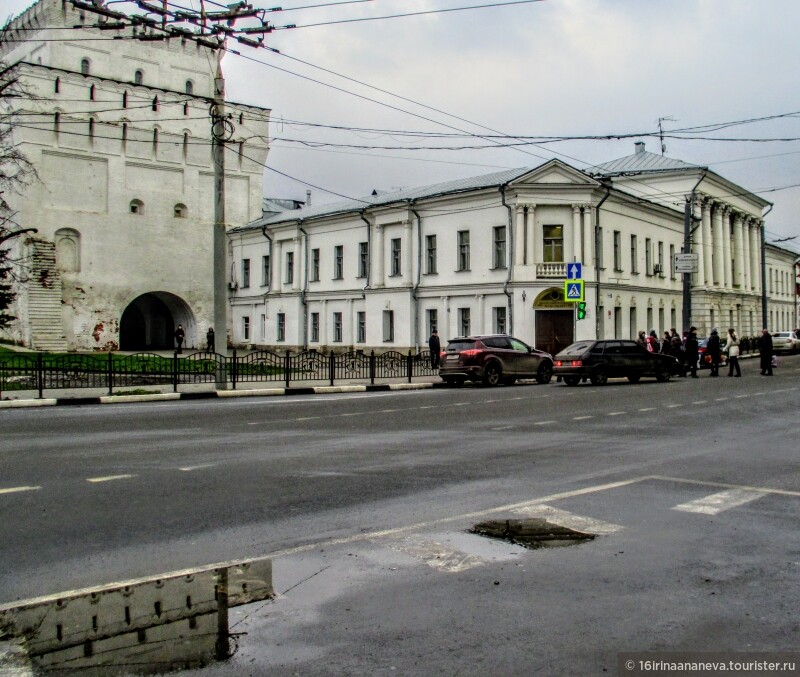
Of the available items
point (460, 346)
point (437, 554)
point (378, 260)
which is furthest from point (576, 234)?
point (437, 554)

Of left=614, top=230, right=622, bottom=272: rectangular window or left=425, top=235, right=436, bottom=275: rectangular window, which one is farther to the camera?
left=425, top=235, right=436, bottom=275: rectangular window

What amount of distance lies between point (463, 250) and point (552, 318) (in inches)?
250

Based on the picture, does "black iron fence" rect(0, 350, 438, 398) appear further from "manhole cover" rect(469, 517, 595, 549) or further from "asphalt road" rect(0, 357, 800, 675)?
"manhole cover" rect(469, 517, 595, 549)

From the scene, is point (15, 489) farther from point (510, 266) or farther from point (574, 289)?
point (510, 266)

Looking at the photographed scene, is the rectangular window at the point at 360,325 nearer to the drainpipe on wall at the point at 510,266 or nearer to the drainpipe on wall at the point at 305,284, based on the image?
the drainpipe on wall at the point at 305,284

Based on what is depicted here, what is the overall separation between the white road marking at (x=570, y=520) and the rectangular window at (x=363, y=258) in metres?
40.9

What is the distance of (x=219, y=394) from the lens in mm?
23312

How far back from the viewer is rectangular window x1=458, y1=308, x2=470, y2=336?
138 feet

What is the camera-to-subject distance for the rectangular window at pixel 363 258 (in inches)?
1885

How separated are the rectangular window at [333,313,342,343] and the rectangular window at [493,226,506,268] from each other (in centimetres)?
1266

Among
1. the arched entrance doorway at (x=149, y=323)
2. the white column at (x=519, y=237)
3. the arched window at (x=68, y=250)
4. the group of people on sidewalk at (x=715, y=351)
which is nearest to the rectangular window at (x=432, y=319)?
the white column at (x=519, y=237)

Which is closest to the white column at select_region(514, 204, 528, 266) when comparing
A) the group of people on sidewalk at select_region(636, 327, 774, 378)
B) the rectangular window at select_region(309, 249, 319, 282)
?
the group of people on sidewalk at select_region(636, 327, 774, 378)

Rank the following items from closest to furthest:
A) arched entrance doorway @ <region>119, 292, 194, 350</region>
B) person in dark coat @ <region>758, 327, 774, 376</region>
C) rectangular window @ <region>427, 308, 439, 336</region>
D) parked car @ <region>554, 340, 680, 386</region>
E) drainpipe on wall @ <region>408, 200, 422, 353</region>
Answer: parked car @ <region>554, 340, 680, 386</region>
person in dark coat @ <region>758, 327, 774, 376</region>
rectangular window @ <region>427, 308, 439, 336</region>
drainpipe on wall @ <region>408, 200, 422, 353</region>
arched entrance doorway @ <region>119, 292, 194, 350</region>

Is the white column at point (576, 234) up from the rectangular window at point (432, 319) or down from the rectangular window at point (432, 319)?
up
